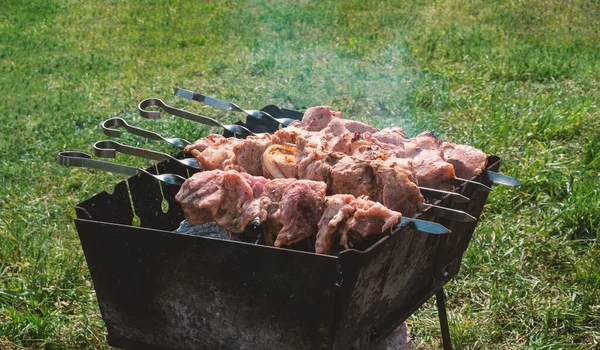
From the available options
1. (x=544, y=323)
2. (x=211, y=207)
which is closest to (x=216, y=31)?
(x=544, y=323)

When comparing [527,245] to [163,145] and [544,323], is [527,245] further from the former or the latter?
[163,145]

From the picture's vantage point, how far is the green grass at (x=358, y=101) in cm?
405

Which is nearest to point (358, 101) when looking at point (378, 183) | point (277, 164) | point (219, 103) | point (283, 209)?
point (219, 103)

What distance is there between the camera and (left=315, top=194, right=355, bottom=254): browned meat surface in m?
2.36

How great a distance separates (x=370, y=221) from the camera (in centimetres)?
234

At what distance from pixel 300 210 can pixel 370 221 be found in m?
0.26

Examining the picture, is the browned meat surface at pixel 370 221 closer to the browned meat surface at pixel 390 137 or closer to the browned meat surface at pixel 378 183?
the browned meat surface at pixel 378 183

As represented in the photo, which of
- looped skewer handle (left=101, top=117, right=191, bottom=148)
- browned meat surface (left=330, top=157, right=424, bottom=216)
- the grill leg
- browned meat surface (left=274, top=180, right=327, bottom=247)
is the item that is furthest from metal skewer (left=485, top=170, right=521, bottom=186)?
looped skewer handle (left=101, top=117, right=191, bottom=148)

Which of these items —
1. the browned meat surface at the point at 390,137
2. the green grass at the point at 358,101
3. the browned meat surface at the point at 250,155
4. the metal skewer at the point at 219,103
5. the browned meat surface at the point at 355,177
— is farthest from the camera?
the green grass at the point at 358,101

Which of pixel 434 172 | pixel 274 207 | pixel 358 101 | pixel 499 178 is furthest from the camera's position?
pixel 358 101

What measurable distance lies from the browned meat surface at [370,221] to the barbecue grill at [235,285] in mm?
49

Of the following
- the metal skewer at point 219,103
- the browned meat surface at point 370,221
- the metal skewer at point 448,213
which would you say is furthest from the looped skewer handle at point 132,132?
the metal skewer at point 448,213

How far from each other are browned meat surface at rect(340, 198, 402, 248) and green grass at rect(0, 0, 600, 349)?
178cm

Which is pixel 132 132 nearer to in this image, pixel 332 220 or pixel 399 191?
pixel 332 220
